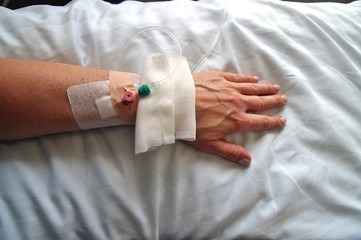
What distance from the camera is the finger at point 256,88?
86 centimetres

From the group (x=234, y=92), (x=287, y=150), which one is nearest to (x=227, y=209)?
(x=287, y=150)

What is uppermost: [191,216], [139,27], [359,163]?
[139,27]

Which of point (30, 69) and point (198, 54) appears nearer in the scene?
point (30, 69)

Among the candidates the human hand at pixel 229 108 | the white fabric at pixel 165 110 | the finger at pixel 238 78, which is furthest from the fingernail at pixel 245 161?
the finger at pixel 238 78

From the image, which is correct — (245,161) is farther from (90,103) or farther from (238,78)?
(90,103)

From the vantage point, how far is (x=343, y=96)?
87 centimetres

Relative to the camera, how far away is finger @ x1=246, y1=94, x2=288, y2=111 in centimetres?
85

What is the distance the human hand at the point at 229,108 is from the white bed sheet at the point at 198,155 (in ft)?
0.12

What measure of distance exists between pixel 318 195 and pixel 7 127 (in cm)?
93

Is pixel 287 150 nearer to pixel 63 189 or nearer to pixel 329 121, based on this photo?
pixel 329 121

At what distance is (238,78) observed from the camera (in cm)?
89

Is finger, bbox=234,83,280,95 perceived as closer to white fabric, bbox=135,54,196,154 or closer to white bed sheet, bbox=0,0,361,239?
white bed sheet, bbox=0,0,361,239

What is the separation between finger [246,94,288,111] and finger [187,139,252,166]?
16 cm

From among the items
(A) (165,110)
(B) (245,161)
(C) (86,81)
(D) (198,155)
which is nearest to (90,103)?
(C) (86,81)
